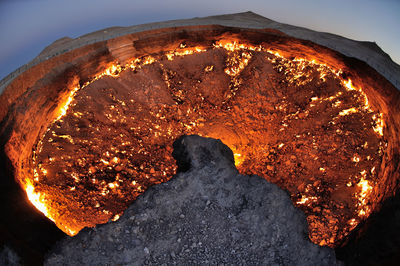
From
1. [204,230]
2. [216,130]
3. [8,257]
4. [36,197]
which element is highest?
[216,130]

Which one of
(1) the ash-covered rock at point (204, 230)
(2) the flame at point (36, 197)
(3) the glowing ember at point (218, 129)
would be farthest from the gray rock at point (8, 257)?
(3) the glowing ember at point (218, 129)

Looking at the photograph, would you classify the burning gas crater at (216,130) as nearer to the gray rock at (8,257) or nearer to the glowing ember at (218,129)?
the glowing ember at (218,129)

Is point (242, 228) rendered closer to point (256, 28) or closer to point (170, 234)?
point (170, 234)

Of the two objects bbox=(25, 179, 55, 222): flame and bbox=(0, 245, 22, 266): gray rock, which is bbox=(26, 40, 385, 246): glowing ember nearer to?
bbox=(25, 179, 55, 222): flame

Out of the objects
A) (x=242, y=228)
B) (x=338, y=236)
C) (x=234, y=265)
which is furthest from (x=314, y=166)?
(x=234, y=265)

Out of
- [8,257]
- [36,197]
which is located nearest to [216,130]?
[36,197]

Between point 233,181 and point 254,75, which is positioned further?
point 254,75

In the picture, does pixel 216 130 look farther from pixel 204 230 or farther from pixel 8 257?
pixel 8 257
